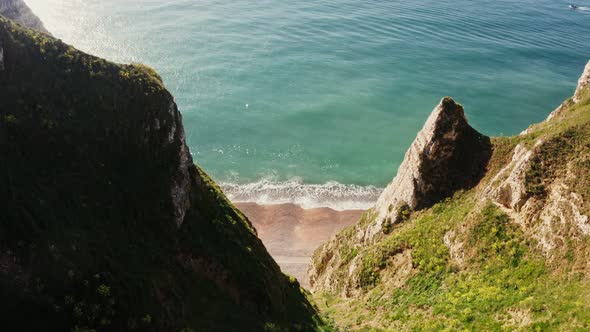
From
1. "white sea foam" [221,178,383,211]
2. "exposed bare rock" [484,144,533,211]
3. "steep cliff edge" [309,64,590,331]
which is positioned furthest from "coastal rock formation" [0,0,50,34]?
"exposed bare rock" [484,144,533,211]

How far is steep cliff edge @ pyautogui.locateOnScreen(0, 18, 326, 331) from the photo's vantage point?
712 inches

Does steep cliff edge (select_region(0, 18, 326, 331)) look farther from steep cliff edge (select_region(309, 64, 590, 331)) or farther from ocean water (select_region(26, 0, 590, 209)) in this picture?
ocean water (select_region(26, 0, 590, 209))

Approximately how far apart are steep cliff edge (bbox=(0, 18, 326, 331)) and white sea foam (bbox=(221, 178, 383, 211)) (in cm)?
3277

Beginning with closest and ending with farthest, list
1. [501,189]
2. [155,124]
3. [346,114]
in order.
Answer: [155,124], [501,189], [346,114]

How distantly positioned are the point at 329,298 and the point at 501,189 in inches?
669

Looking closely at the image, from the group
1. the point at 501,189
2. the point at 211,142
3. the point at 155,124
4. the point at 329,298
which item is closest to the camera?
the point at 155,124

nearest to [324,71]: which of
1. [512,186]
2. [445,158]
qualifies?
[445,158]

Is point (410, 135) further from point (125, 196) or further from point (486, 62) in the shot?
point (125, 196)

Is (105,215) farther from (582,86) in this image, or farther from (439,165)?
(582,86)

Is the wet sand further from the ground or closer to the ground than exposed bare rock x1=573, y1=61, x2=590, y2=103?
closer to the ground

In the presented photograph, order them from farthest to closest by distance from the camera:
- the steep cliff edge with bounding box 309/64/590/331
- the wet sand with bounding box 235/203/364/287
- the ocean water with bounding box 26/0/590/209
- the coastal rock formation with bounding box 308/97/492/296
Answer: the ocean water with bounding box 26/0/590/209
the wet sand with bounding box 235/203/364/287
the coastal rock formation with bounding box 308/97/492/296
the steep cliff edge with bounding box 309/64/590/331

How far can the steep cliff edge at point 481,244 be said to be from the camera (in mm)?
24266

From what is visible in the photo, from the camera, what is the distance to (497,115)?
84750 millimetres

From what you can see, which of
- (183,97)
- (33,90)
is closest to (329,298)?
(33,90)
